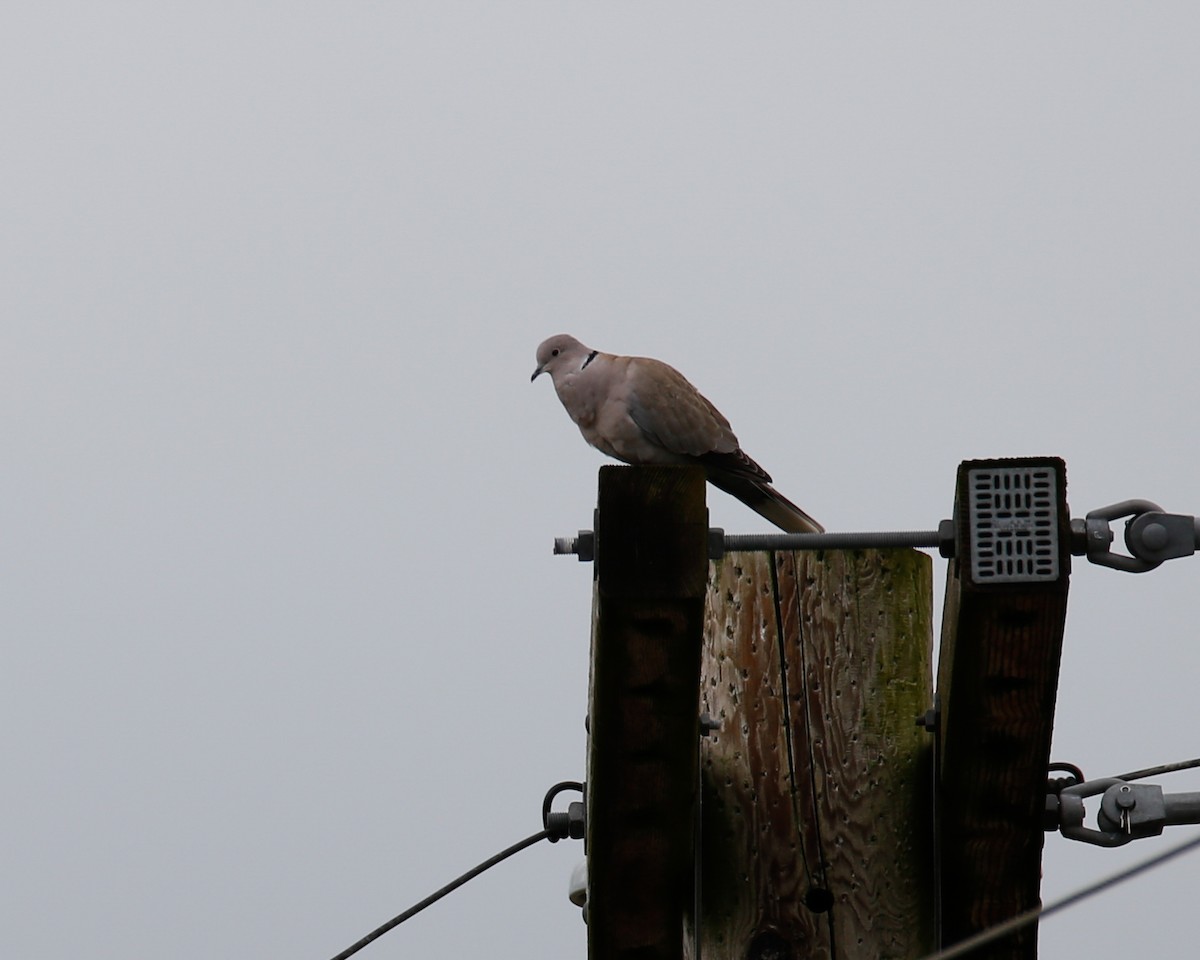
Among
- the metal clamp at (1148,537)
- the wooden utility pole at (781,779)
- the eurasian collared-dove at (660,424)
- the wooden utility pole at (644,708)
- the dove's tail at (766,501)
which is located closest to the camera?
the wooden utility pole at (644,708)

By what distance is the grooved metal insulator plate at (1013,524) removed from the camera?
2379 mm

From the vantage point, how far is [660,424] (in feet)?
14.0

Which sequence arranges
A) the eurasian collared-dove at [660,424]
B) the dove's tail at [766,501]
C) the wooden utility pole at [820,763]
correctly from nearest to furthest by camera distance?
the wooden utility pole at [820,763] < the eurasian collared-dove at [660,424] < the dove's tail at [766,501]

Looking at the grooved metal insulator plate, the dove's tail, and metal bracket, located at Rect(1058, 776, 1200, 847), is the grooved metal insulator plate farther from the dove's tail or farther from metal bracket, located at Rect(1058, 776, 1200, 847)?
the dove's tail

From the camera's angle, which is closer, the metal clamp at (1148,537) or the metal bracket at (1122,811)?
the metal clamp at (1148,537)

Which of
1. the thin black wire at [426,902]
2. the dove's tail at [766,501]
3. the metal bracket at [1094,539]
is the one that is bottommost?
the thin black wire at [426,902]

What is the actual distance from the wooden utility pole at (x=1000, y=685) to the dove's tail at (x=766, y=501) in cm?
175

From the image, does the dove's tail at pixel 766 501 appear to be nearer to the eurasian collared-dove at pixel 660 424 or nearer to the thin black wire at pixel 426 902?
the eurasian collared-dove at pixel 660 424

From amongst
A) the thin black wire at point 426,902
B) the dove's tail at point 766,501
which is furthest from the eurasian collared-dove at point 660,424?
the thin black wire at point 426,902

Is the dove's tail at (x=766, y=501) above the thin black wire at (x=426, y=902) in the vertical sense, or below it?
above

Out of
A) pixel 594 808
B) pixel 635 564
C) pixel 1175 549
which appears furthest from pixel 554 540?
pixel 1175 549

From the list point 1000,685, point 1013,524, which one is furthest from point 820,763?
point 1013,524

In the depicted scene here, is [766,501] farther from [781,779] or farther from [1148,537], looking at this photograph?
[1148,537]

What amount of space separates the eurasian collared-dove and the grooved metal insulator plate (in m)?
1.78
